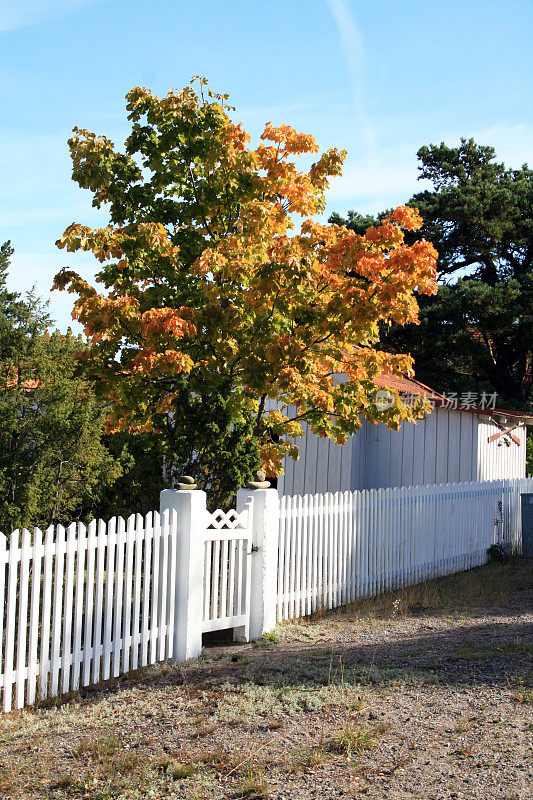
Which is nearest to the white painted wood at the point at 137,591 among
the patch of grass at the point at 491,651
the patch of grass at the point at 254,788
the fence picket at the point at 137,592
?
the fence picket at the point at 137,592

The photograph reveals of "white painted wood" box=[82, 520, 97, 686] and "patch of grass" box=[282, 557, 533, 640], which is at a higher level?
"white painted wood" box=[82, 520, 97, 686]

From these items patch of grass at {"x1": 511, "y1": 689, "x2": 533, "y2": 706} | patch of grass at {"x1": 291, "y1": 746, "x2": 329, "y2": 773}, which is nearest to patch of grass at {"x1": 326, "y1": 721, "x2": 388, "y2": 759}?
patch of grass at {"x1": 291, "y1": 746, "x2": 329, "y2": 773}

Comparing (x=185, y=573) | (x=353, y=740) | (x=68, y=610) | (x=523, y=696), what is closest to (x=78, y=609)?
(x=68, y=610)

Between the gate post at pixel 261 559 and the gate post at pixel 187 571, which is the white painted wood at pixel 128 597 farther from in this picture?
the gate post at pixel 261 559

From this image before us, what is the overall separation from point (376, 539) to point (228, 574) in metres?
2.95

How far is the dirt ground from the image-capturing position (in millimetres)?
4223

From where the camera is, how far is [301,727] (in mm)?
5020

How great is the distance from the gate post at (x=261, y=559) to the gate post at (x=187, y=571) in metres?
0.87

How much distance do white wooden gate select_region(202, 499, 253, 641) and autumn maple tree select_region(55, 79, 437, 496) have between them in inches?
56.7

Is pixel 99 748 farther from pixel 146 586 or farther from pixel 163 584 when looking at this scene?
A: pixel 163 584

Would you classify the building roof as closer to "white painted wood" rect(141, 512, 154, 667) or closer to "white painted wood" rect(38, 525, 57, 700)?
"white painted wood" rect(141, 512, 154, 667)

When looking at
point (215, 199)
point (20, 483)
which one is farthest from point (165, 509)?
point (215, 199)

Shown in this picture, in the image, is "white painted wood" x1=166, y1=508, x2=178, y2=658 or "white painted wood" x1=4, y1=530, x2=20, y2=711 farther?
"white painted wood" x1=166, y1=508, x2=178, y2=658

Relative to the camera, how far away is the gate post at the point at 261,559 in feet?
25.3
